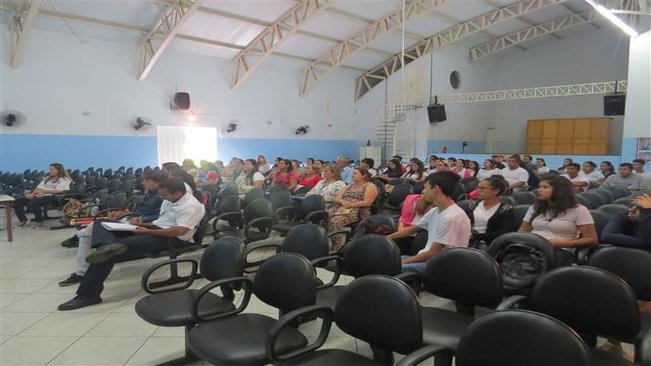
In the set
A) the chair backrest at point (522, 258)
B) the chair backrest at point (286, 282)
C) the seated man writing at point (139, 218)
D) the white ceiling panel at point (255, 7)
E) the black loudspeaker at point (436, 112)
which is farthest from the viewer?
the black loudspeaker at point (436, 112)

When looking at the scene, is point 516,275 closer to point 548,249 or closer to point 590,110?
point 548,249

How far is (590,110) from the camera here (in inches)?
659

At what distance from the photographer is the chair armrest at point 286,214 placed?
4.74 metres

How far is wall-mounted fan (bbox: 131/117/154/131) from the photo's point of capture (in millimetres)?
10703

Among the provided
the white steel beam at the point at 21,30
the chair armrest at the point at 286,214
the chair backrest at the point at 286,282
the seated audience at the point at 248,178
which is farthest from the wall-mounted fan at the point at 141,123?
the chair backrest at the point at 286,282

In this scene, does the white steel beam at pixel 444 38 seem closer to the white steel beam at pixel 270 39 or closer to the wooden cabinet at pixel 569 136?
the white steel beam at pixel 270 39

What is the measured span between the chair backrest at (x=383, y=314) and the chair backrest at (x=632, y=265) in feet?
4.44

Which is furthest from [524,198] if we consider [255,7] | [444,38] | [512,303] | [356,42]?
[444,38]

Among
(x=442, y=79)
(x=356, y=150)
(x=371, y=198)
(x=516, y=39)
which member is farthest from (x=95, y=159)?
(x=516, y=39)

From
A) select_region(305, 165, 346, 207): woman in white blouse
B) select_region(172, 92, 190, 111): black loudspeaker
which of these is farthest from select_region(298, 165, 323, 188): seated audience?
select_region(172, 92, 190, 111): black loudspeaker

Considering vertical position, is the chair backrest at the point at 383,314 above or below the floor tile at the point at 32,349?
above

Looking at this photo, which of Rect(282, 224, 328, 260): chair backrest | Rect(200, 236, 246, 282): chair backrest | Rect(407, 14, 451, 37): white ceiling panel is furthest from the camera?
Rect(407, 14, 451, 37): white ceiling panel

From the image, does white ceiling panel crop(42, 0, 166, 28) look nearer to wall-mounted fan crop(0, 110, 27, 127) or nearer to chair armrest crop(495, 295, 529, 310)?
wall-mounted fan crop(0, 110, 27, 127)

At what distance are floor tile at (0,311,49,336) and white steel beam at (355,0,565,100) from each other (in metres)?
12.9
